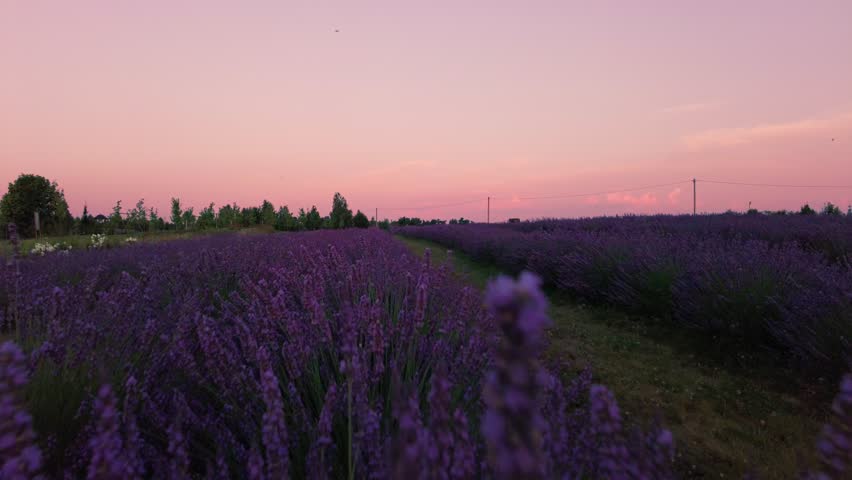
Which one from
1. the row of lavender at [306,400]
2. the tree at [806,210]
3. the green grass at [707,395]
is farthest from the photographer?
the tree at [806,210]

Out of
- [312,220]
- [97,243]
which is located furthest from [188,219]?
[97,243]

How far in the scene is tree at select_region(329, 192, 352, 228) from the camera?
44.5 metres

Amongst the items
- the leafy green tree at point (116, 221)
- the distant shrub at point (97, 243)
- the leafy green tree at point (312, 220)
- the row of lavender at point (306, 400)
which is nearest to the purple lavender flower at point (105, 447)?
the row of lavender at point (306, 400)

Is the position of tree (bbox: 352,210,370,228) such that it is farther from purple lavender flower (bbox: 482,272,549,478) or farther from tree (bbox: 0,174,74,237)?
purple lavender flower (bbox: 482,272,549,478)

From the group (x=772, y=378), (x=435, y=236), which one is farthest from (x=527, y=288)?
(x=435, y=236)

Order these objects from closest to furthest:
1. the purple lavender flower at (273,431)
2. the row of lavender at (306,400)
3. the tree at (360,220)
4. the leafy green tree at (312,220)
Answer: the row of lavender at (306,400)
the purple lavender flower at (273,431)
the leafy green tree at (312,220)
the tree at (360,220)

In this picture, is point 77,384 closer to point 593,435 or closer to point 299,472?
point 299,472

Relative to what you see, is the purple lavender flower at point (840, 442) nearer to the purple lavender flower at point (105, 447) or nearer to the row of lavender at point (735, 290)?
the purple lavender flower at point (105, 447)

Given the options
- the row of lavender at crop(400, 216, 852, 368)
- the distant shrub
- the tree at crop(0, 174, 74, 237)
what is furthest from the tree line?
the row of lavender at crop(400, 216, 852, 368)

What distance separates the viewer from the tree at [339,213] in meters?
44.5

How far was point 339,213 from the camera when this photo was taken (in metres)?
45.8

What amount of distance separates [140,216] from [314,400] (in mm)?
35141

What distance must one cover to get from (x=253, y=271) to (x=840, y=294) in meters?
4.67

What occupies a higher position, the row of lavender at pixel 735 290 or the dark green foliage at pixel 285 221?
the dark green foliage at pixel 285 221
